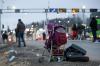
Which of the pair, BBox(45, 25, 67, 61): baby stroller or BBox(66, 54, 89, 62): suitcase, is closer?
BBox(66, 54, 89, 62): suitcase

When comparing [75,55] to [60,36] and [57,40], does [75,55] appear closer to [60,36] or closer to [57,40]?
[60,36]

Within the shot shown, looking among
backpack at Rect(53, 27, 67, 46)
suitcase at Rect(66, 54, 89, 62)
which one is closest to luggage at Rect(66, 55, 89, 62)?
suitcase at Rect(66, 54, 89, 62)

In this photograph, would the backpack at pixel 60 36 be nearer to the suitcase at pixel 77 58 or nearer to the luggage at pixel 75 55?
the luggage at pixel 75 55

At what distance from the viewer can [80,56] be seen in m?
20.7

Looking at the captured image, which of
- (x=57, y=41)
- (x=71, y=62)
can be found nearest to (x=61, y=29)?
(x=57, y=41)

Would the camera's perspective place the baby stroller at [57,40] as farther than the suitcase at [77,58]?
Yes

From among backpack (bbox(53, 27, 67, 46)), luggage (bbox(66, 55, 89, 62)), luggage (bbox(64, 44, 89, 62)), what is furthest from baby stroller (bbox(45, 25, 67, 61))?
luggage (bbox(66, 55, 89, 62))

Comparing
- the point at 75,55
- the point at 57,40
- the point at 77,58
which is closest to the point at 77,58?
the point at 77,58

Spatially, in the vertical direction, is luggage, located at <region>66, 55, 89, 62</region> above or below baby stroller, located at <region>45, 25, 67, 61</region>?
below

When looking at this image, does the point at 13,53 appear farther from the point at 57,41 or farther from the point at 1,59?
the point at 57,41

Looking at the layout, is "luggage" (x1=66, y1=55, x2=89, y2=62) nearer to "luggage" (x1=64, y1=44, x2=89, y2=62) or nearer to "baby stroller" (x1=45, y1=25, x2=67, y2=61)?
"luggage" (x1=64, y1=44, x2=89, y2=62)

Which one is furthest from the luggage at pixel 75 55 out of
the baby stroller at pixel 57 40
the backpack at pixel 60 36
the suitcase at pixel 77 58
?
the backpack at pixel 60 36

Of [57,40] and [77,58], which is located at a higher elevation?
[57,40]

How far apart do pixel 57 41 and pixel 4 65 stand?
2689 millimetres
